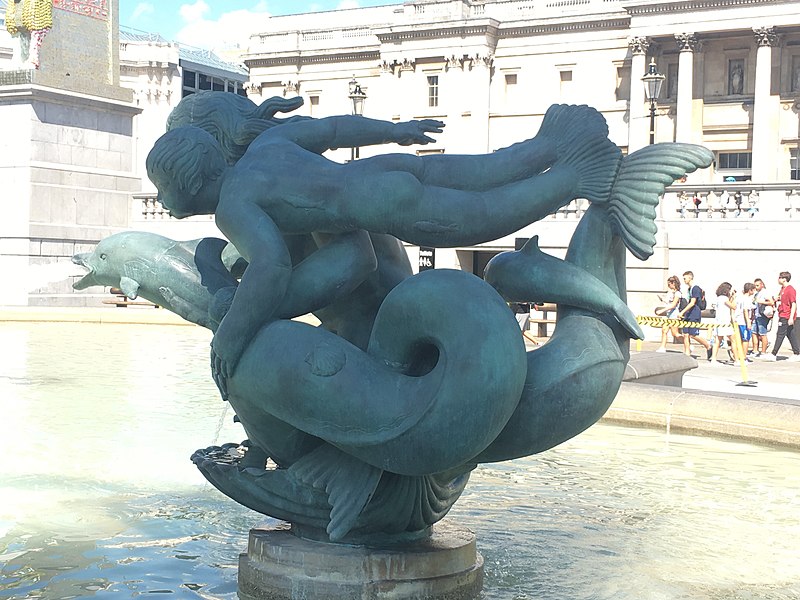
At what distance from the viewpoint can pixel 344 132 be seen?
182 inches

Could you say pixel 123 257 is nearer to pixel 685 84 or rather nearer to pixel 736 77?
pixel 685 84

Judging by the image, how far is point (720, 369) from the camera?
16.6m

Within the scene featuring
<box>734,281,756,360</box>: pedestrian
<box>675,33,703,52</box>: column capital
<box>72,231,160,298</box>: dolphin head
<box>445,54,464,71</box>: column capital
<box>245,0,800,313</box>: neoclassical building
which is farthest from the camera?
<box>445,54,464,71</box>: column capital

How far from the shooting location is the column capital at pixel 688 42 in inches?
2248

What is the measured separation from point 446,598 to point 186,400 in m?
6.52

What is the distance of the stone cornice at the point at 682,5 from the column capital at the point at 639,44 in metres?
1.28

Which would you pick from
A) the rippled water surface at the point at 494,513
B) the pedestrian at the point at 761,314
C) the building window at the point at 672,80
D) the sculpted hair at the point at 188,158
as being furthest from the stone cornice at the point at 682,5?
the sculpted hair at the point at 188,158

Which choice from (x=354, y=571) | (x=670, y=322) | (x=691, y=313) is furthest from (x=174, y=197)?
(x=691, y=313)

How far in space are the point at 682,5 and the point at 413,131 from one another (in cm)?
5600

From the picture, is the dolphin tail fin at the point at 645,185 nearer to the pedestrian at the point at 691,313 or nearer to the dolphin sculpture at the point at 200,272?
the dolphin sculpture at the point at 200,272

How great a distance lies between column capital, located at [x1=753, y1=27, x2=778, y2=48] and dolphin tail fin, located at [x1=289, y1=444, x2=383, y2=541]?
5542 cm

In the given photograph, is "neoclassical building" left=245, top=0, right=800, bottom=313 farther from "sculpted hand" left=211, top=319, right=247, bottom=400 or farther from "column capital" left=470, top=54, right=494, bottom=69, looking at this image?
"sculpted hand" left=211, top=319, right=247, bottom=400

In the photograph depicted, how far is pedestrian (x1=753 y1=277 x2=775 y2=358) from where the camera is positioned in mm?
20422

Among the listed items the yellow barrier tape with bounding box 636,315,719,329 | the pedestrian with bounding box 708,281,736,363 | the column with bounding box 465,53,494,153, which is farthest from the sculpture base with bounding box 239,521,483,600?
the column with bounding box 465,53,494,153
